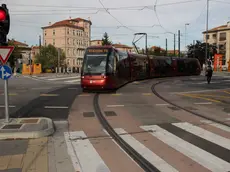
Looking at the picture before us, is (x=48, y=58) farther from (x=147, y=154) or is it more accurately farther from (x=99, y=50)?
(x=147, y=154)

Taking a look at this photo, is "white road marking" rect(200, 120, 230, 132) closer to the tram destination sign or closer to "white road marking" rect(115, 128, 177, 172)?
"white road marking" rect(115, 128, 177, 172)

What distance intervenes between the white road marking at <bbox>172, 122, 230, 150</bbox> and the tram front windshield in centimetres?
871

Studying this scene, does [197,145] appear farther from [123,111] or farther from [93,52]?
[93,52]

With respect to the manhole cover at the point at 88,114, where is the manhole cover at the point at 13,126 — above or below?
above

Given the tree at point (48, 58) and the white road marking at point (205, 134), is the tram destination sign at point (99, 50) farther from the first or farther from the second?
the tree at point (48, 58)

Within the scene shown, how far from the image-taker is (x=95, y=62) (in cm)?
1719

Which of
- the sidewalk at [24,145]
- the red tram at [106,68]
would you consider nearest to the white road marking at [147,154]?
the sidewalk at [24,145]

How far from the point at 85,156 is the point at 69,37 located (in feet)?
385

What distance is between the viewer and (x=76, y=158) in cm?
572

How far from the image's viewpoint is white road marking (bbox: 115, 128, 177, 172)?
5.25 m

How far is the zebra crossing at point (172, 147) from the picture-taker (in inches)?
212

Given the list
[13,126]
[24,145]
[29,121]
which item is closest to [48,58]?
[29,121]

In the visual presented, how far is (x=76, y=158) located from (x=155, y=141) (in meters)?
2.24

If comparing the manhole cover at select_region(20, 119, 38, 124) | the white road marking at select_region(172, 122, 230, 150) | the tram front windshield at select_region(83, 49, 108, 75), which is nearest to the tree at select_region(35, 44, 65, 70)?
the tram front windshield at select_region(83, 49, 108, 75)
